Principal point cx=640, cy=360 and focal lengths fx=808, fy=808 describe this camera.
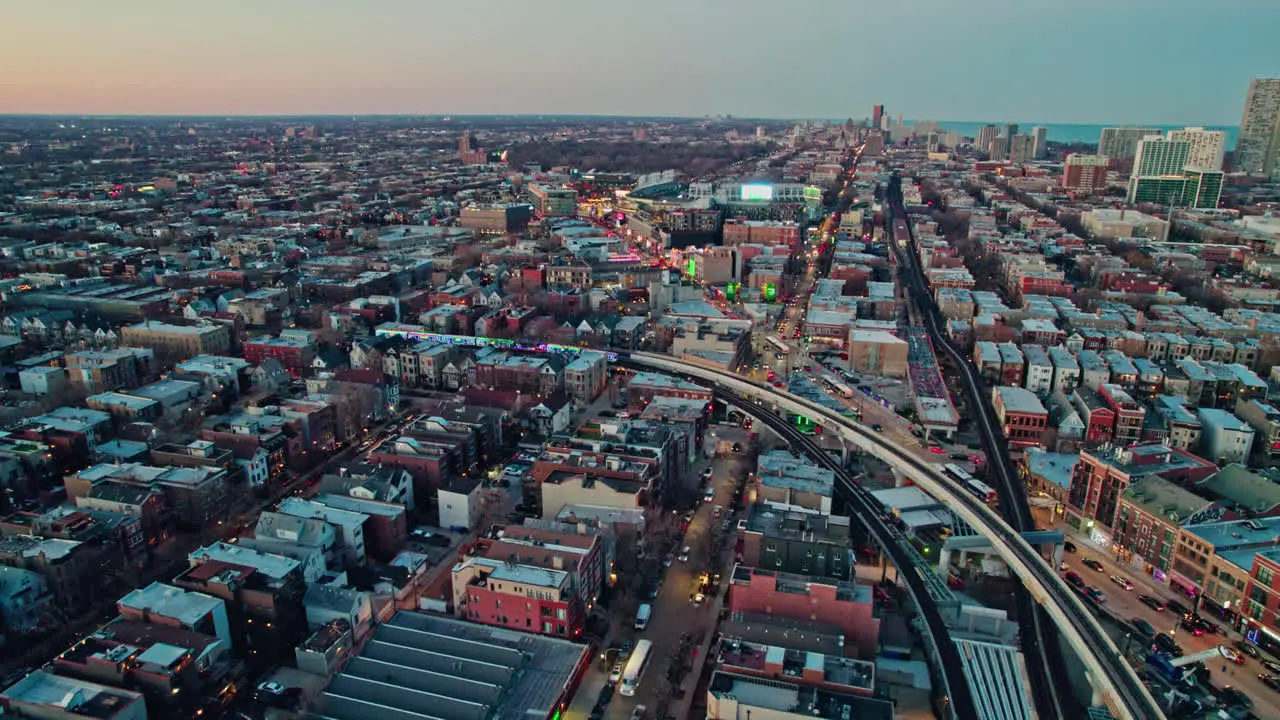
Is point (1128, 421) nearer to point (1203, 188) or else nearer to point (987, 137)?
point (1203, 188)

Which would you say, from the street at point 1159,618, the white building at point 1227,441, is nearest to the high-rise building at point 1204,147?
the white building at point 1227,441

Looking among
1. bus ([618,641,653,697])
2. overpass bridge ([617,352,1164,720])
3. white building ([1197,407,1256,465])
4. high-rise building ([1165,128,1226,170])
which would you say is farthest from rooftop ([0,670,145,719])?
high-rise building ([1165,128,1226,170])

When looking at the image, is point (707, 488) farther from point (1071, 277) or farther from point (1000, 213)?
point (1000, 213)

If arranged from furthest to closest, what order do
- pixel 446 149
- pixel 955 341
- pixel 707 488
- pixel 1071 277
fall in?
pixel 446 149 → pixel 1071 277 → pixel 955 341 → pixel 707 488

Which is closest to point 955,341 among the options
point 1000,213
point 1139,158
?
point 1000,213

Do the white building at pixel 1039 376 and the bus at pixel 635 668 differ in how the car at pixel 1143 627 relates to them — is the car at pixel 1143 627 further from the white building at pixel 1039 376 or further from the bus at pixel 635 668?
the white building at pixel 1039 376

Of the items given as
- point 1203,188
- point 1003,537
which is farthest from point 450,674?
point 1203,188

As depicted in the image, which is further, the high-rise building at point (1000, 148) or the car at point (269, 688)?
the high-rise building at point (1000, 148)

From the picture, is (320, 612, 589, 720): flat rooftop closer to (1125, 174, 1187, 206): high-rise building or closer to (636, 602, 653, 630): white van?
(636, 602, 653, 630): white van
